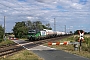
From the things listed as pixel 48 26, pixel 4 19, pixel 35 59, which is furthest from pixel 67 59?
pixel 48 26

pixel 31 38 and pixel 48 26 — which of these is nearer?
pixel 31 38

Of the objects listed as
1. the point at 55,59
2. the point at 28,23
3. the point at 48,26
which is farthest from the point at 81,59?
the point at 48,26

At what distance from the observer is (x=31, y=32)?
59.8 metres

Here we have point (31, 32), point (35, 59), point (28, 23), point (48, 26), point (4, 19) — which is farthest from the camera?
point (48, 26)

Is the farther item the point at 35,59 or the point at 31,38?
the point at 31,38

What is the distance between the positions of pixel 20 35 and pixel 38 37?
40620 mm

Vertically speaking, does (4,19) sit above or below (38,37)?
above

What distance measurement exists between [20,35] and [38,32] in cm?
4188

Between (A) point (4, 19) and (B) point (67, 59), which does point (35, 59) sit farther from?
(A) point (4, 19)

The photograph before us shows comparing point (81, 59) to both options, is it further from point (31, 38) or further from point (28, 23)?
point (28, 23)

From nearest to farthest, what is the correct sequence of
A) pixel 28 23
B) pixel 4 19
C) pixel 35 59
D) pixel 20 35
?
pixel 35 59
pixel 4 19
pixel 20 35
pixel 28 23

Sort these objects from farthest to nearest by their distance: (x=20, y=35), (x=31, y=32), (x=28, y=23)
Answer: (x=28, y=23) < (x=20, y=35) < (x=31, y=32)

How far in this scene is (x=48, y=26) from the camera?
178 meters

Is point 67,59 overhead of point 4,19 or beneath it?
beneath
